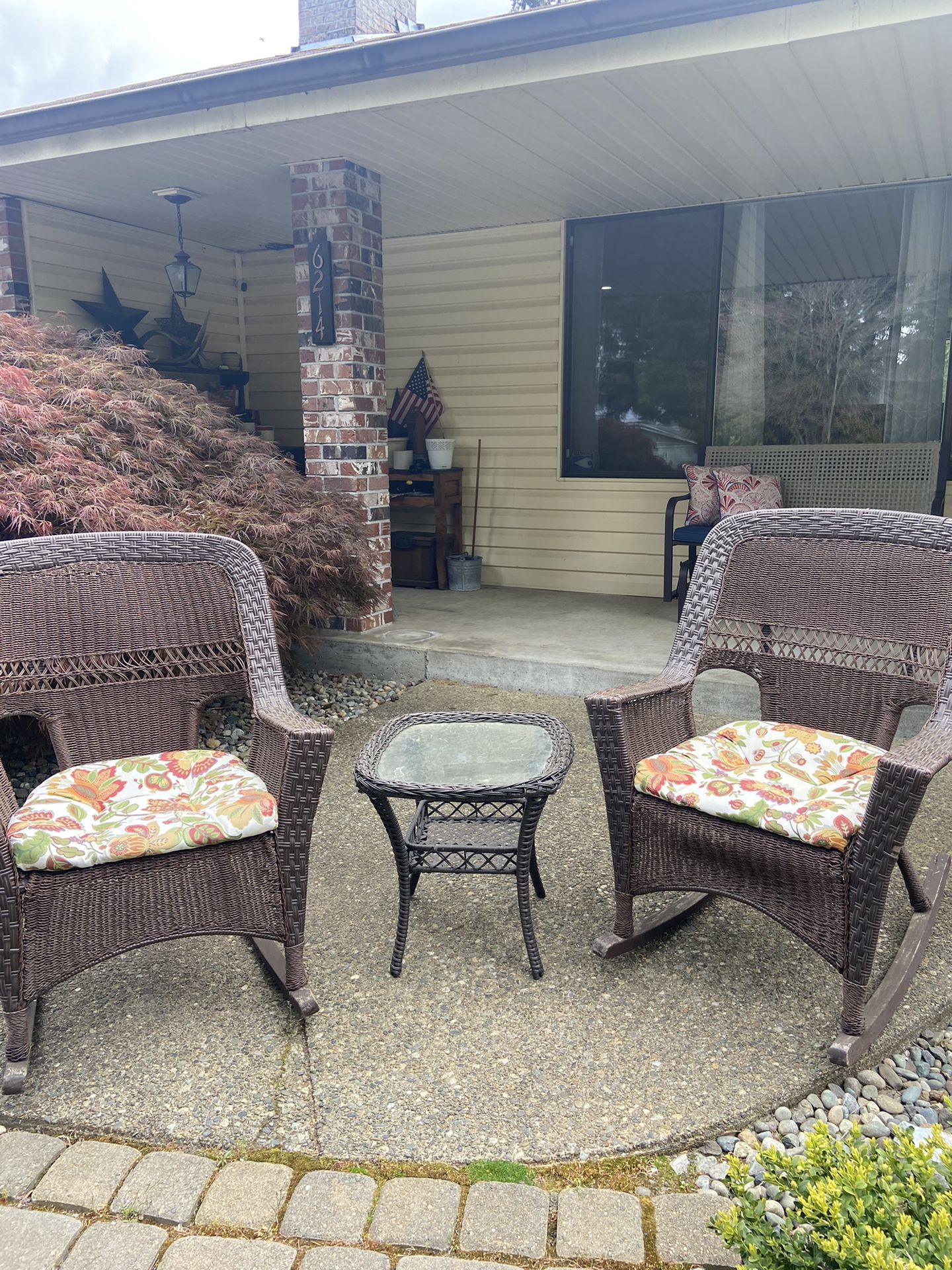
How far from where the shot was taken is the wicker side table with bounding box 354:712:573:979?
6.41 feet

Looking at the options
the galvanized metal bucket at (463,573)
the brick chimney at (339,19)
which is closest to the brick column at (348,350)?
the galvanized metal bucket at (463,573)

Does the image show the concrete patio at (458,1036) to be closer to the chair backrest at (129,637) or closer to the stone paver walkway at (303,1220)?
the stone paver walkway at (303,1220)

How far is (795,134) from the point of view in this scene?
393 cm

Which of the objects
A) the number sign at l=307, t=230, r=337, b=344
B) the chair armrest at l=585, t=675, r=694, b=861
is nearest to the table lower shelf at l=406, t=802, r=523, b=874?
the chair armrest at l=585, t=675, r=694, b=861

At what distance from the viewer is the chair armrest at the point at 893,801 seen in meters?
1.65

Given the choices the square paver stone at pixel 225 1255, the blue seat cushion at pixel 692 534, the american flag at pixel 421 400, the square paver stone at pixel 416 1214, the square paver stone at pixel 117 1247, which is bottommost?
the square paver stone at pixel 117 1247

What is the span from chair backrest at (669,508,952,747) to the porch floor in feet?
4.18

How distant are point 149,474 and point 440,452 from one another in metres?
2.46

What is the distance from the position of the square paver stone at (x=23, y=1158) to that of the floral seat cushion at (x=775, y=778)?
1.29 m

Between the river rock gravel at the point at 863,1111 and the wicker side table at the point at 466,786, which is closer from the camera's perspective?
the river rock gravel at the point at 863,1111

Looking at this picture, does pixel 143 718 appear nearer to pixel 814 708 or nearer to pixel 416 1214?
pixel 416 1214

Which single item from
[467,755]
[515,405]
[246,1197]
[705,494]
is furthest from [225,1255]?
[515,405]

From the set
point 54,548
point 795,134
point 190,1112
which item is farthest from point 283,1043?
point 795,134

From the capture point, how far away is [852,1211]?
3.18 feet
